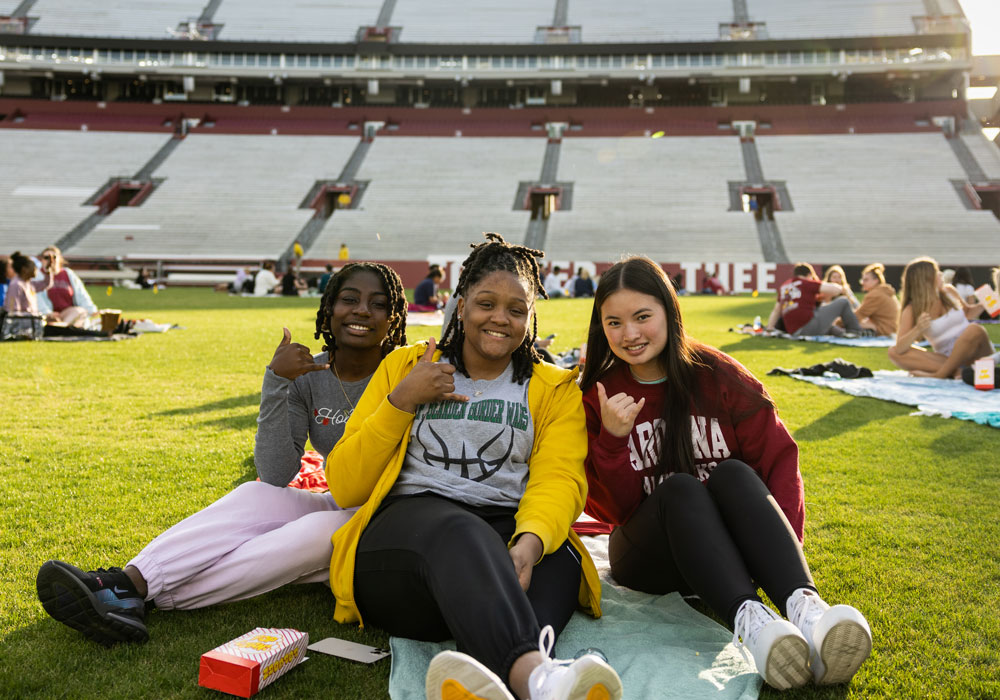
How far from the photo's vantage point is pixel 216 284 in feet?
96.6

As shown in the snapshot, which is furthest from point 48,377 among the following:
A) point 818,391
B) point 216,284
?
point 216,284

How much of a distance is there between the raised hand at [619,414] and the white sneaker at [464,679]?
1.09 m

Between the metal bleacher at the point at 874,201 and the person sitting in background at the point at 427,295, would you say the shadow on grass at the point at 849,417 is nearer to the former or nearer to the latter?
the person sitting in background at the point at 427,295

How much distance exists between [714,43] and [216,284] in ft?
94.7

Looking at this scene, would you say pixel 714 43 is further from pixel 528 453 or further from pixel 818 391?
pixel 528 453

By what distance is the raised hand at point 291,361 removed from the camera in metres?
3.14

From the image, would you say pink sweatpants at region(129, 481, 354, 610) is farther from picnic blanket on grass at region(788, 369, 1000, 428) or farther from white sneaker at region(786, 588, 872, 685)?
picnic blanket on grass at region(788, 369, 1000, 428)

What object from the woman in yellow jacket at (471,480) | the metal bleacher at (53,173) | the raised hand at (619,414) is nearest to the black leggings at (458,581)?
the woman in yellow jacket at (471,480)

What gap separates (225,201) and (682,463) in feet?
119

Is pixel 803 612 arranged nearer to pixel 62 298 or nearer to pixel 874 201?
pixel 62 298

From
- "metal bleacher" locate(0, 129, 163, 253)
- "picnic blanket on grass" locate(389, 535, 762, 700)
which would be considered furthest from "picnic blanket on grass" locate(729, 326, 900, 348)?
"metal bleacher" locate(0, 129, 163, 253)

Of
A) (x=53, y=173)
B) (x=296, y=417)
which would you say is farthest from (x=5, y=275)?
(x=53, y=173)

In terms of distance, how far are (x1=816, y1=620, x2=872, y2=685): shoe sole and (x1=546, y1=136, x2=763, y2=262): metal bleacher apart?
2799 centimetres

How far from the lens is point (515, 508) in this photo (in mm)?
2752
